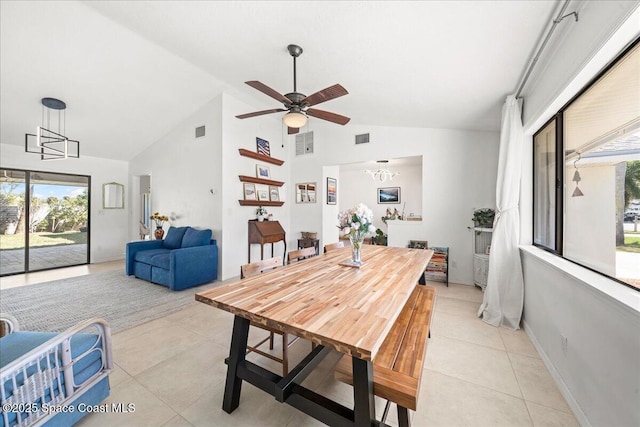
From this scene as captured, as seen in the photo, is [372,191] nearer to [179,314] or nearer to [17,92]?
[179,314]

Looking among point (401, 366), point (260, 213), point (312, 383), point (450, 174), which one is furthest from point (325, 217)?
A: point (401, 366)

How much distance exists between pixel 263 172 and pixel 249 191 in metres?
0.58

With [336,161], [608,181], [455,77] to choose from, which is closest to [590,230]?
[608,181]

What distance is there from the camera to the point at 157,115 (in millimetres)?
4727

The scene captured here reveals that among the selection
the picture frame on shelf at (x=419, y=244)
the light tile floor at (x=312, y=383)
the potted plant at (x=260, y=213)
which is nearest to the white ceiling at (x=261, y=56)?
the potted plant at (x=260, y=213)

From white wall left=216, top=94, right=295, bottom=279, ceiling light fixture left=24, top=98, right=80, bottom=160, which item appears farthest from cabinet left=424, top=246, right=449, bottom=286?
ceiling light fixture left=24, top=98, right=80, bottom=160

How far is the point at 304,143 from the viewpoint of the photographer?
5.59m

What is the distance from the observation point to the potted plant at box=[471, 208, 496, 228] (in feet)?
12.1

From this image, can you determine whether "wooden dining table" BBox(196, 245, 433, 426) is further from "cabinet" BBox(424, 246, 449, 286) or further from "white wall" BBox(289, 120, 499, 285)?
"white wall" BBox(289, 120, 499, 285)

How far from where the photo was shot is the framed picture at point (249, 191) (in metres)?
4.77

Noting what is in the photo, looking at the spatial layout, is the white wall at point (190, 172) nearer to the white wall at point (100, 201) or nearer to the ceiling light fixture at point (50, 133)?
the white wall at point (100, 201)

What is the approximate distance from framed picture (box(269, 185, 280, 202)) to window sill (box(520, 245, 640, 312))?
14.7ft

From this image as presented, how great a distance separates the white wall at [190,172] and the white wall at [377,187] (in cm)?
412

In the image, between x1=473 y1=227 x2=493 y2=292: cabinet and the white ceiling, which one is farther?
x1=473 y1=227 x2=493 y2=292: cabinet
